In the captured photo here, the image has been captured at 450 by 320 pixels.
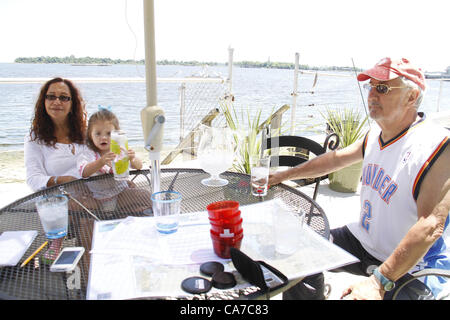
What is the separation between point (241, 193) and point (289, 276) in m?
0.70

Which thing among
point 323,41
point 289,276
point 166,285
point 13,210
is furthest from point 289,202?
point 323,41

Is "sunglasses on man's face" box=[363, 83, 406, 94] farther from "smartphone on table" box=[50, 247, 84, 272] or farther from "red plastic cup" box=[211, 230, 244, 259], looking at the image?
"smartphone on table" box=[50, 247, 84, 272]

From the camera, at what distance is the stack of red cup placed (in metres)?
0.88

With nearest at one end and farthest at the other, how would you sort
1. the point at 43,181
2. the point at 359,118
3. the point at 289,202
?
the point at 289,202
the point at 43,181
the point at 359,118

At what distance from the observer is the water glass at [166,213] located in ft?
3.49

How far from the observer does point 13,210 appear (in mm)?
1295

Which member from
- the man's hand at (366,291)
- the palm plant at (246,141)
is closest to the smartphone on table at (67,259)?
the man's hand at (366,291)

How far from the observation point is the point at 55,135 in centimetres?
210

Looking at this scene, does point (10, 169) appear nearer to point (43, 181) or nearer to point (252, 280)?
point (43, 181)

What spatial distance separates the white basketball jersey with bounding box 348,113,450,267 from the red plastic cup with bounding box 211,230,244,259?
89cm

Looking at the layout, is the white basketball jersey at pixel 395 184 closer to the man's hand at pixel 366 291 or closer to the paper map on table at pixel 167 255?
the man's hand at pixel 366 291

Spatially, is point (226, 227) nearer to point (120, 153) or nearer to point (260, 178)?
point (260, 178)

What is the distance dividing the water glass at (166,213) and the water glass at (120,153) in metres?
0.53

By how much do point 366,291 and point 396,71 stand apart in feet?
3.29
